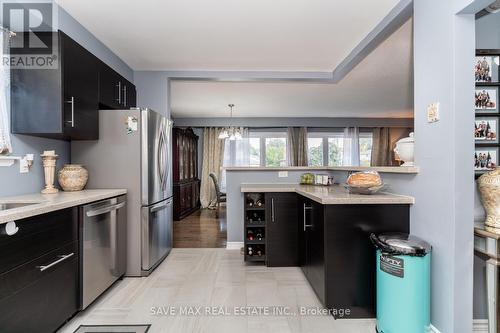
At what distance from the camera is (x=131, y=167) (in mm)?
2631

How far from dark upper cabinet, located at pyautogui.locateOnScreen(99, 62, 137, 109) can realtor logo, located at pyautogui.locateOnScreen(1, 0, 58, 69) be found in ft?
1.87

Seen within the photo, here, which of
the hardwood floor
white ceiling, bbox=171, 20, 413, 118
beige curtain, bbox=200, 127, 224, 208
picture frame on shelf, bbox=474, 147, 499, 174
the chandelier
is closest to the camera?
picture frame on shelf, bbox=474, 147, 499, 174

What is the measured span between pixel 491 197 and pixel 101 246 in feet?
9.13

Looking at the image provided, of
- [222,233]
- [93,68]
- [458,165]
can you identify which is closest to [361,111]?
[222,233]

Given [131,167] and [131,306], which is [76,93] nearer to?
[131,167]

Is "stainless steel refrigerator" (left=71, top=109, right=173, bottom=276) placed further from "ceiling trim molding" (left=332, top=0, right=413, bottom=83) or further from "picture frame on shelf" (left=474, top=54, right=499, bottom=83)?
"picture frame on shelf" (left=474, top=54, right=499, bottom=83)

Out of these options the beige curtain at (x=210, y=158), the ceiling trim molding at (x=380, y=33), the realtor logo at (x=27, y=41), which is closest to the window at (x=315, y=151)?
the beige curtain at (x=210, y=158)

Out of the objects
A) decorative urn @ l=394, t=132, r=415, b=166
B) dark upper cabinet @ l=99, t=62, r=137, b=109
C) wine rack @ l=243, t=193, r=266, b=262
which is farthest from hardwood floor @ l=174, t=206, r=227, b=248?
decorative urn @ l=394, t=132, r=415, b=166

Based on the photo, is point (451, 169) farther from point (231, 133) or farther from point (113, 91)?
point (231, 133)

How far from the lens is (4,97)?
6.20 ft

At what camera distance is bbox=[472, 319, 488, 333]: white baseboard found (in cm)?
166

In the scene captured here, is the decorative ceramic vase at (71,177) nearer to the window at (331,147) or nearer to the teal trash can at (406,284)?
the teal trash can at (406,284)

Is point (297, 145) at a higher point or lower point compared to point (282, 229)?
higher

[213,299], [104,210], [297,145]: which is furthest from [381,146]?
[104,210]
